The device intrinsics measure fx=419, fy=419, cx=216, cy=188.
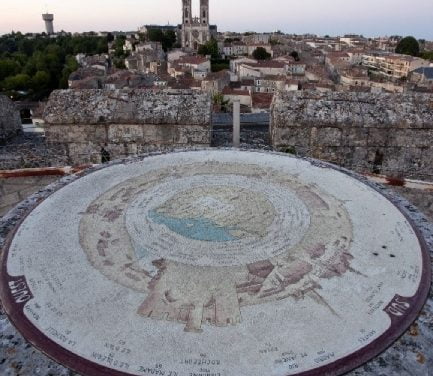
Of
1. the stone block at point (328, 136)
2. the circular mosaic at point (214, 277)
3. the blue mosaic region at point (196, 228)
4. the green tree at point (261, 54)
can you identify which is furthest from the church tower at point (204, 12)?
the blue mosaic region at point (196, 228)

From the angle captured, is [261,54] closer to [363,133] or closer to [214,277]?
[363,133]

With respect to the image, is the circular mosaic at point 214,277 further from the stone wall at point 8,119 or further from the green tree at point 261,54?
the green tree at point 261,54

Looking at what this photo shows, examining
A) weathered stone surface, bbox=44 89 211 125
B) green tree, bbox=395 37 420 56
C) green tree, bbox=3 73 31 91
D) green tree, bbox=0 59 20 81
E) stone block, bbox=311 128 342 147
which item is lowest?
green tree, bbox=3 73 31 91

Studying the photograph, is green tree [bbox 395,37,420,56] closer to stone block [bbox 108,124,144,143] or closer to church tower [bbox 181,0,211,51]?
church tower [bbox 181,0,211,51]

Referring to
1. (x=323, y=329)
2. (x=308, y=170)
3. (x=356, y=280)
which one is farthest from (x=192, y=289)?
(x=308, y=170)

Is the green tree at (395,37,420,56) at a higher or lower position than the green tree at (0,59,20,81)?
higher

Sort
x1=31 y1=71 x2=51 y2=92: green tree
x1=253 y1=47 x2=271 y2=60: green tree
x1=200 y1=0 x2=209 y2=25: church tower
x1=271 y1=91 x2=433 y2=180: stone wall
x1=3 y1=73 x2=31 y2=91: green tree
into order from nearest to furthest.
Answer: x1=271 y1=91 x2=433 y2=180: stone wall, x1=3 y1=73 x2=31 y2=91: green tree, x1=31 y1=71 x2=51 y2=92: green tree, x1=253 y1=47 x2=271 y2=60: green tree, x1=200 y1=0 x2=209 y2=25: church tower

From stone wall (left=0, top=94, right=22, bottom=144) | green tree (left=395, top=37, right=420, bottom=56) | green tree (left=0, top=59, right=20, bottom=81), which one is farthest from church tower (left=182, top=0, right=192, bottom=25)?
stone wall (left=0, top=94, right=22, bottom=144)

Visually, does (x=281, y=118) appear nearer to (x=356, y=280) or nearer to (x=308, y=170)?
(x=308, y=170)
